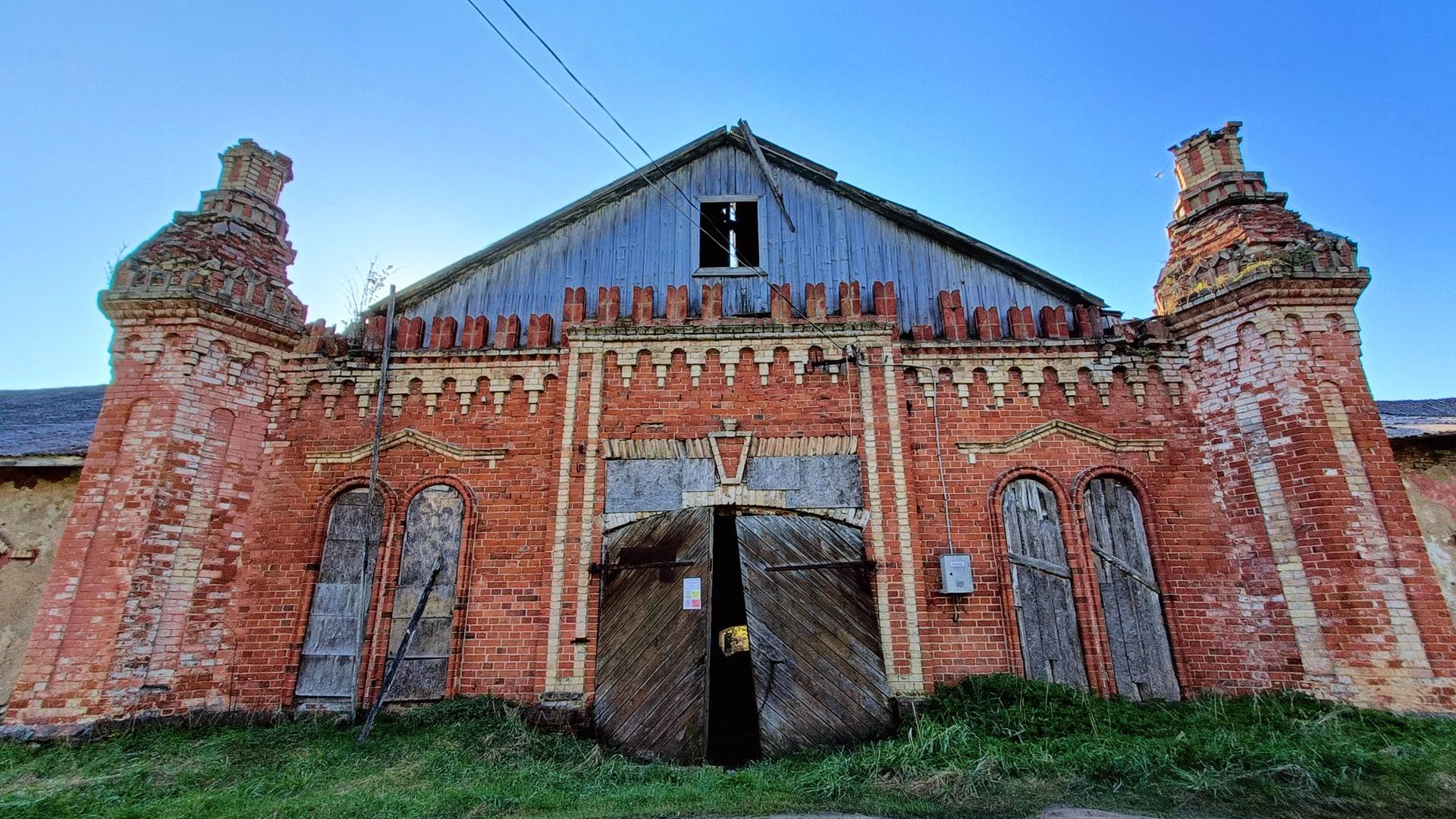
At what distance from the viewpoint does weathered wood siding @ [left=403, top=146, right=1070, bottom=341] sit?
10484mm

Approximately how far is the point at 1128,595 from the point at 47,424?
655 inches

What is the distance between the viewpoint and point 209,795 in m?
6.20

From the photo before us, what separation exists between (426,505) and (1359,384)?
11576mm

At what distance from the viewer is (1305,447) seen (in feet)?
27.0

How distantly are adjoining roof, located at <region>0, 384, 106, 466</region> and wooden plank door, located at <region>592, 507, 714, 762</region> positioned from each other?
7.37 meters

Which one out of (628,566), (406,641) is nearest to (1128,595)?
(628,566)

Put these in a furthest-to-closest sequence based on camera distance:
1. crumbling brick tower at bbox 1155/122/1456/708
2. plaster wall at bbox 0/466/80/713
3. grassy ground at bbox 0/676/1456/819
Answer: plaster wall at bbox 0/466/80/713 < crumbling brick tower at bbox 1155/122/1456/708 < grassy ground at bbox 0/676/1456/819

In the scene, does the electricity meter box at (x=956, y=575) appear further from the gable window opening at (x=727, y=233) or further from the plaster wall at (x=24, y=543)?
the plaster wall at (x=24, y=543)

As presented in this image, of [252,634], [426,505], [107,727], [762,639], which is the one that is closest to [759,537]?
[762,639]

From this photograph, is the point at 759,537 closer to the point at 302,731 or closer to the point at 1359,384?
the point at 302,731

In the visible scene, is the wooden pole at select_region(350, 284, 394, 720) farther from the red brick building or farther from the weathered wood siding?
the weathered wood siding

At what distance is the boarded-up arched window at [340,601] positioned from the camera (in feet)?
28.1

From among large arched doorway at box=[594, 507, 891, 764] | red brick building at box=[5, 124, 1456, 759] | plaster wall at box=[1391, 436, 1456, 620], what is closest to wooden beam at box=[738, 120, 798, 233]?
red brick building at box=[5, 124, 1456, 759]

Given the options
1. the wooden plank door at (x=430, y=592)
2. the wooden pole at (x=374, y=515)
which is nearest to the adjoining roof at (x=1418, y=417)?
the wooden plank door at (x=430, y=592)
